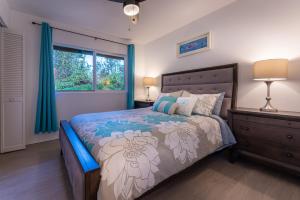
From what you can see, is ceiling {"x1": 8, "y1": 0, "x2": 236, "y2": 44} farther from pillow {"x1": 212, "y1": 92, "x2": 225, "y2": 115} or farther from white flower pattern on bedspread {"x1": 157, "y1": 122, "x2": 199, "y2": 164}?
white flower pattern on bedspread {"x1": 157, "y1": 122, "x2": 199, "y2": 164}

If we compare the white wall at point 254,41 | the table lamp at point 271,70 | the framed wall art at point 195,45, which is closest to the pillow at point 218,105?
the white wall at point 254,41

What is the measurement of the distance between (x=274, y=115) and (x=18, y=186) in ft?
10.3

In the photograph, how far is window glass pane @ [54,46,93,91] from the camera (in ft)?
10.8

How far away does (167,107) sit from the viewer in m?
2.42

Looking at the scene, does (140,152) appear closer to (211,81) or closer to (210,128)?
(210,128)

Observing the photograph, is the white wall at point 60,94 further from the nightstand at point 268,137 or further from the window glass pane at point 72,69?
the nightstand at point 268,137

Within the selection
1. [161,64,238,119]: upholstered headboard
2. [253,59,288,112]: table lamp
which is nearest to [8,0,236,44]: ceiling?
[161,64,238,119]: upholstered headboard

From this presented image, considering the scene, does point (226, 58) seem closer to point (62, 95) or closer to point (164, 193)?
point (164, 193)

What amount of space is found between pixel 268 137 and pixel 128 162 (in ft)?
6.02

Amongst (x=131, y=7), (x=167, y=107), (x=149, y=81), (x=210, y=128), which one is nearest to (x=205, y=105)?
(x=210, y=128)

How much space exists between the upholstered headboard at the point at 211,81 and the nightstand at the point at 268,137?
0.42 meters

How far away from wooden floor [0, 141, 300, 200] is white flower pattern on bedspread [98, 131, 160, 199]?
36cm

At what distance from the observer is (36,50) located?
2957 millimetres

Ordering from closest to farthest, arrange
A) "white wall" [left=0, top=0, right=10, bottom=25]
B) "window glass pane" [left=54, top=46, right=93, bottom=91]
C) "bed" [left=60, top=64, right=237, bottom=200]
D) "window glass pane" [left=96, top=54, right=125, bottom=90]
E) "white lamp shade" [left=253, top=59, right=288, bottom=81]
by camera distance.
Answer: "bed" [left=60, top=64, right=237, bottom=200]
"white lamp shade" [left=253, top=59, right=288, bottom=81]
"white wall" [left=0, top=0, right=10, bottom=25]
"window glass pane" [left=54, top=46, right=93, bottom=91]
"window glass pane" [left=96, top=54, right=125, bottom=90]
